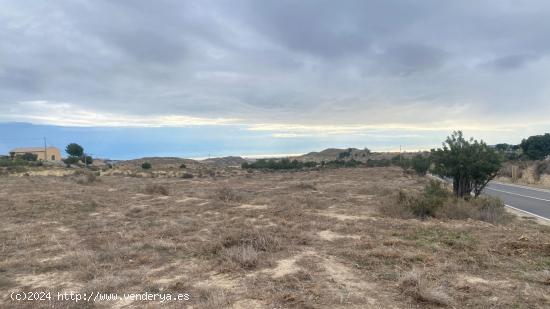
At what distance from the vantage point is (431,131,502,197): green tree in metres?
17.2

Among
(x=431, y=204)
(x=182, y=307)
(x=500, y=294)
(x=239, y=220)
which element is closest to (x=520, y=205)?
(x=431, y=204)

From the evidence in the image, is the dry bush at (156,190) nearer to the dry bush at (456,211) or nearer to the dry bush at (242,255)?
the dry bush at (456,211)

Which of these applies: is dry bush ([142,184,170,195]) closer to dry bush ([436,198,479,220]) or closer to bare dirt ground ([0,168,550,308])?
bare dirt ground ([0,168,550,308])

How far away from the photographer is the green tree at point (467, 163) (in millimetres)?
17188

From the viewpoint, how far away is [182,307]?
16.5ft

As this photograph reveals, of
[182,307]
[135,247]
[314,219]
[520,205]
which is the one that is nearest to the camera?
[182,307]

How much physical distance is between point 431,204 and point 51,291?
11.8 metres

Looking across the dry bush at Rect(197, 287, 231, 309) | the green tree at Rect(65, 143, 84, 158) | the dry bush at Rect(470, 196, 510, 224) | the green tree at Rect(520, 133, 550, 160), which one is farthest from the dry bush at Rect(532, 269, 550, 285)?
the green tree at Rect(65, 143, 84, 158)

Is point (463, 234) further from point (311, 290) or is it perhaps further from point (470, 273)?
point (311, 290)

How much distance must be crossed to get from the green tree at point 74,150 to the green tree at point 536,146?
10272cm

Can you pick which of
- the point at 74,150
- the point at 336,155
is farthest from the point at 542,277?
the point at 336,155

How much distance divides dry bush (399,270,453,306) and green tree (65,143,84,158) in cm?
10204

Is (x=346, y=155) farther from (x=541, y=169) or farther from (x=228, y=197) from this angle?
(x=228, y=197)

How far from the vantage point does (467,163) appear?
17312mm
